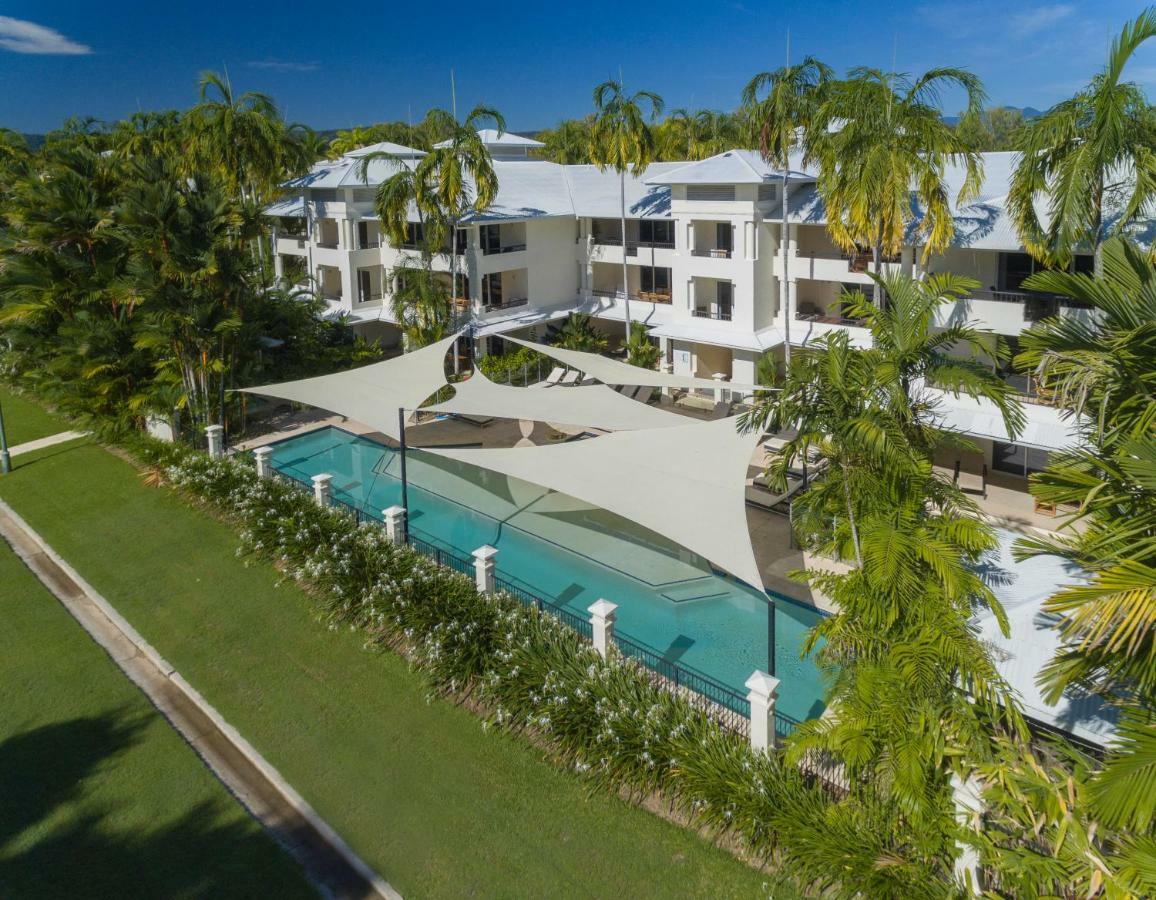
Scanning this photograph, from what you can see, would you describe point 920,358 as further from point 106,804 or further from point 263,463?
point 263,463

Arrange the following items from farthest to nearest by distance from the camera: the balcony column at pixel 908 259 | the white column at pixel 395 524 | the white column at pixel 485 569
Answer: the balcony column at pixel 908 259, the white column at pixel 395 524, the white column at pixel 485 569

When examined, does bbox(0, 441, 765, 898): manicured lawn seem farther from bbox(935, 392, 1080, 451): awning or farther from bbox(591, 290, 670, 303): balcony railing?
bbox(591, 290, 670, 303): balcony railing

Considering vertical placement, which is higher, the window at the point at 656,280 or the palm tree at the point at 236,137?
the palm tree at the point at 236,137

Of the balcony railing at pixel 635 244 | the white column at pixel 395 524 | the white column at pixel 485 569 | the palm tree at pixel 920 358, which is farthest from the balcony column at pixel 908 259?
the white column at pixel 395 524

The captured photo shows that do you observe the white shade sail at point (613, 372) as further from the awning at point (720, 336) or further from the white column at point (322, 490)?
the white column at point (322, 490)

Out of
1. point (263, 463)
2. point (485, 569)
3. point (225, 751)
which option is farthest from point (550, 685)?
point (263, 463)

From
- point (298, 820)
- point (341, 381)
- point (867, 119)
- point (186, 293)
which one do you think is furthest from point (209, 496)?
point (867, 119)
